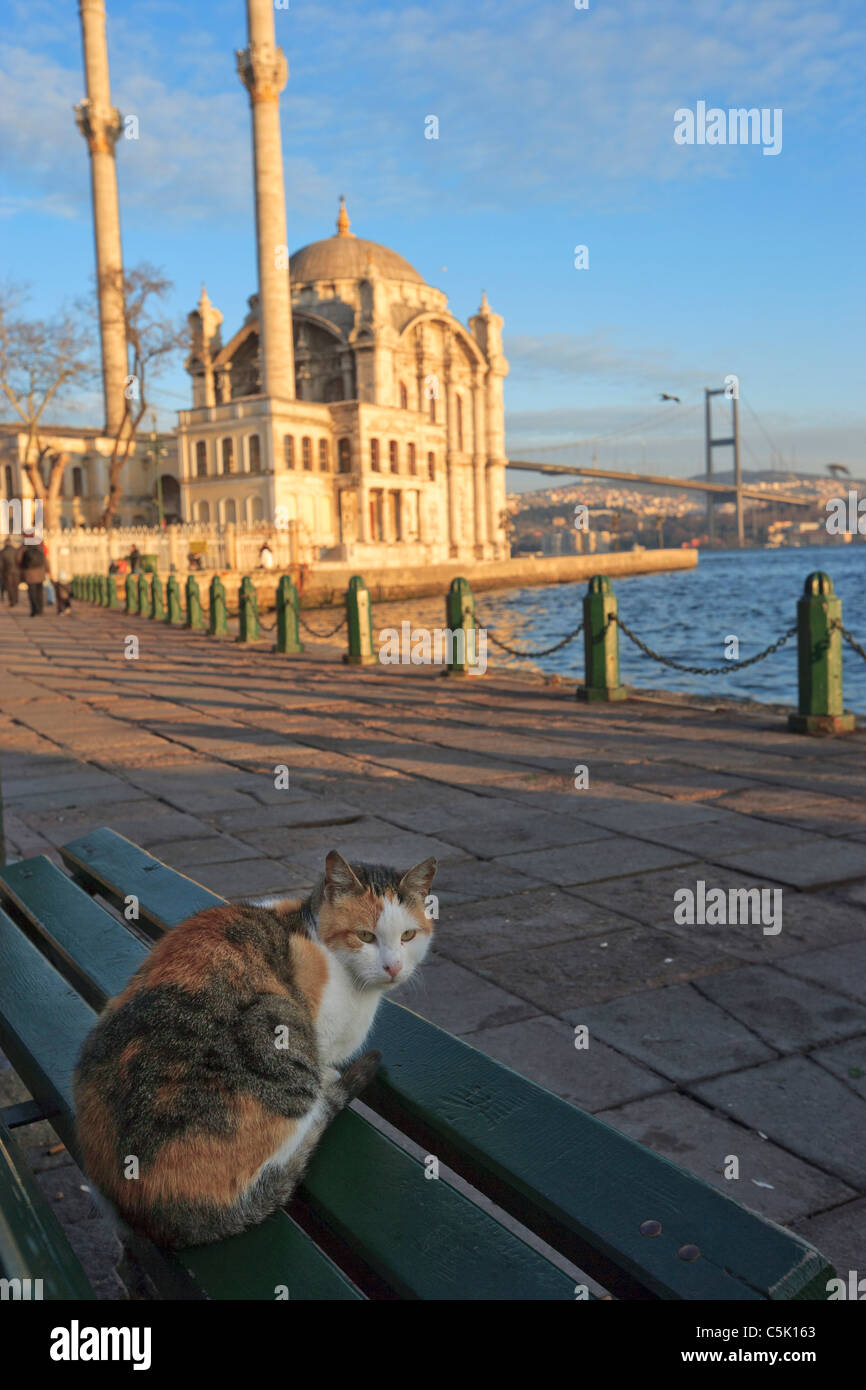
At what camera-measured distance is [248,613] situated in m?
17.5

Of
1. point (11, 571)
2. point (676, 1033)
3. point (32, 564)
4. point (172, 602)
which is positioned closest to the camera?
point (676, 1033)

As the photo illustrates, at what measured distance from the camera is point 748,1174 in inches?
92.6

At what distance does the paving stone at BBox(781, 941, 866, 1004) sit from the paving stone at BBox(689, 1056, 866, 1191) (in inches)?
20.7

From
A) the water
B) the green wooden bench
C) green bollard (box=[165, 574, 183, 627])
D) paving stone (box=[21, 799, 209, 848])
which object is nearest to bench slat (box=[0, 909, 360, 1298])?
the green wooden bench

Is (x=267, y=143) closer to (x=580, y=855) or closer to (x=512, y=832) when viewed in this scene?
(x=512, y=832)

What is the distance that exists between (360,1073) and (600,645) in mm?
8230

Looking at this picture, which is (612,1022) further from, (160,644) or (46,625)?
(46,625)

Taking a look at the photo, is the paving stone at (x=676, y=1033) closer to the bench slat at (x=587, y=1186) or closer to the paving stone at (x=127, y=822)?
the bench slat at (x=587, y=1186)

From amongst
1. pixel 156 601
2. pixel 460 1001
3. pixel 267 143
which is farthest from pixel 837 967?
pixel 267 143
